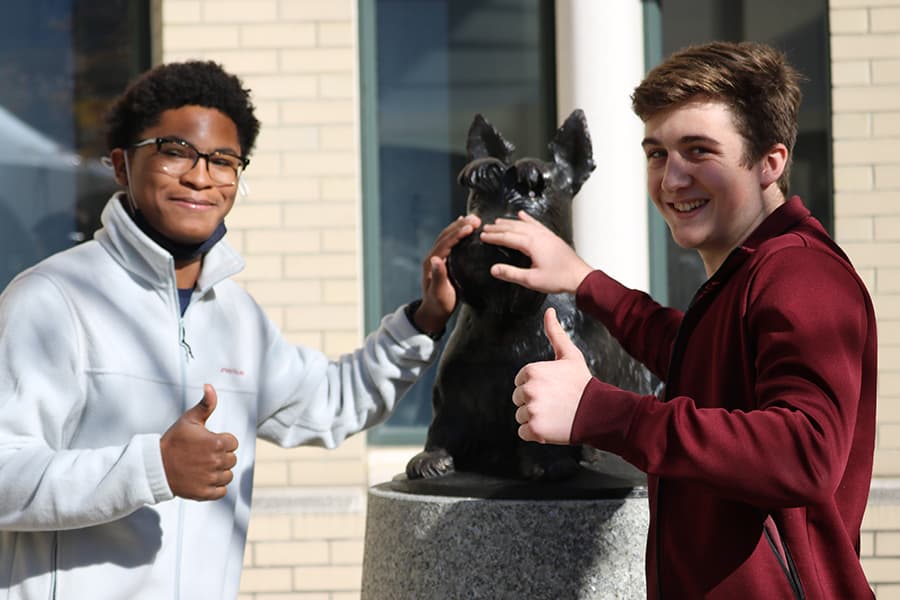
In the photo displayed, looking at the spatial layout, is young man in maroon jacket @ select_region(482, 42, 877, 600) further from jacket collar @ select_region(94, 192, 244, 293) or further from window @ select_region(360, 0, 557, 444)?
window @ select_region(360, 0, 557, 444)

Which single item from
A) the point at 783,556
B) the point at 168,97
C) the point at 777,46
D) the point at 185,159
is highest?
the point at 777,46

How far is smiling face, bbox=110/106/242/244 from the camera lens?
2.39 meters

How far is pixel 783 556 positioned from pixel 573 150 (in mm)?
1108

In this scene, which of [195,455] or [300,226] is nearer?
[195,455]

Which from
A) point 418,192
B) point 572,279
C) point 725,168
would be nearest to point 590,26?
point 418,192

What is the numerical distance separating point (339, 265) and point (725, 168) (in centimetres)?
392

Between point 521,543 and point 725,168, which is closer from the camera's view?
point 725,168

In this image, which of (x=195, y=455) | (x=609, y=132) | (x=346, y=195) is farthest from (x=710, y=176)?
(x=346, y=195)

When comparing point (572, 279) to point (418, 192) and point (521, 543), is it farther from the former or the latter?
point (418, 192)

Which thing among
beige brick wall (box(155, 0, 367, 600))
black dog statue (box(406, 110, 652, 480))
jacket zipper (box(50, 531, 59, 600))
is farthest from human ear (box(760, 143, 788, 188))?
beige brick wall (box(155, 0, 367, 600))

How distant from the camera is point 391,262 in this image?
609 centimetres

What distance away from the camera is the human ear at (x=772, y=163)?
186 cm

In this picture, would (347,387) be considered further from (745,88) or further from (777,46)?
(777,46)

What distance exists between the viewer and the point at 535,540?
2328 mm
